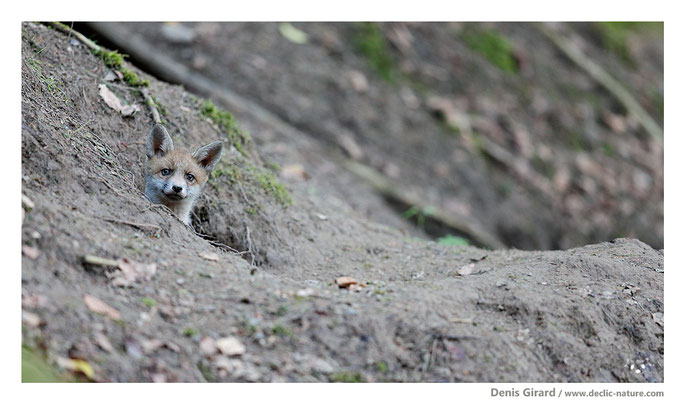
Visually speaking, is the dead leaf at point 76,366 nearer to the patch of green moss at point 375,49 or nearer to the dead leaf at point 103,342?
the dead leaf at point 103,342

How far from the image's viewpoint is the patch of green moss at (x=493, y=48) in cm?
1484

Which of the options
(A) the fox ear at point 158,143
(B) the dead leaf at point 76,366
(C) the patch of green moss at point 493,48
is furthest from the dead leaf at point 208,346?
(C) the patch of green moss at point 493,48

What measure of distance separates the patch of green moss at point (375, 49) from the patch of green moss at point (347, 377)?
9863mm

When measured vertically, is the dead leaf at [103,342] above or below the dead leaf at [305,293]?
below

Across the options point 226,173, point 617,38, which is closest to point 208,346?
point 226,173

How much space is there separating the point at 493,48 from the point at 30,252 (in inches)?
504

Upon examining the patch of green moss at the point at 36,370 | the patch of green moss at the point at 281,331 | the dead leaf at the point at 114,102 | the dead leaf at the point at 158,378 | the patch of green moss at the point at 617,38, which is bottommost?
the patch of green moss at the point at 36,370

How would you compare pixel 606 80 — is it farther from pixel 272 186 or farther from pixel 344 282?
pixel 344 282

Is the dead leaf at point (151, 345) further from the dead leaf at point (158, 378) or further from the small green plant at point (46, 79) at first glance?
the small green plant at point (46, 79)

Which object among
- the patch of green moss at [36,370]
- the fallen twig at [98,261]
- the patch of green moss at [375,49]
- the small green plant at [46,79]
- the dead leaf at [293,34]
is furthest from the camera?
the patch of green moss at [375,49]

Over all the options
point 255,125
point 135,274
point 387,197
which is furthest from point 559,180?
point 135,274

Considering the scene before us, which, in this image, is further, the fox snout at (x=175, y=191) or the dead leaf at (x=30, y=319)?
the fox snout at (x=175, y=191)

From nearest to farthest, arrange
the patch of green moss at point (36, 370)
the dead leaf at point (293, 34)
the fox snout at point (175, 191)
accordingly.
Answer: the patch of green moss at point (36, 370)
the fox snout at point (175, 191)
the dead leaf at point (293, 34)

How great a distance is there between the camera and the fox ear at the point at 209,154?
6465mm
